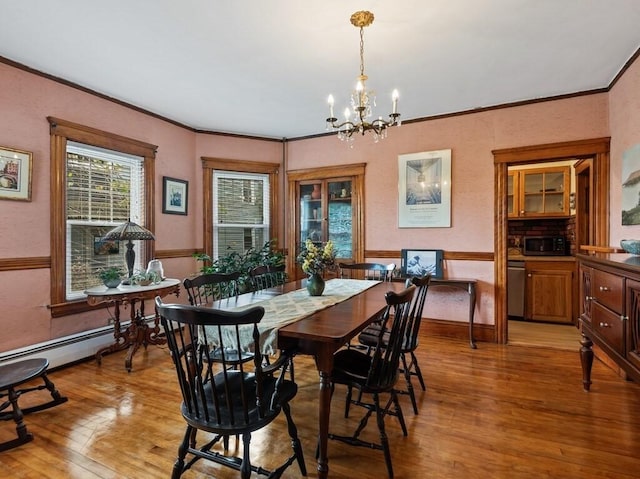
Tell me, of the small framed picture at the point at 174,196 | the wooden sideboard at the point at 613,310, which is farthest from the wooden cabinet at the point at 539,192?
the small framed picture at the point at 174,196

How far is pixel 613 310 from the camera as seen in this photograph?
2021 millimetres

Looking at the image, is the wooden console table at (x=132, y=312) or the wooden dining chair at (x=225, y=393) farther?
the wooden console table at (x=132, y=312)

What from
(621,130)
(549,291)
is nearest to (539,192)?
(549,291)

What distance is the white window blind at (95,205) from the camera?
3385 millimetres

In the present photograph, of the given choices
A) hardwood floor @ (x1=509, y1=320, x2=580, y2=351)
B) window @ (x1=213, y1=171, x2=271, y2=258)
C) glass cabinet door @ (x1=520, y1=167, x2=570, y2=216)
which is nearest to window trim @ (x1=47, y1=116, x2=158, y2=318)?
window @ (x1=213, y1=171, x2=271, y2=258)

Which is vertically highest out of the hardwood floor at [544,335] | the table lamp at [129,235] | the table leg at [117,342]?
the table lamp at [129,235]

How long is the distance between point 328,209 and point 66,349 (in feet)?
11.0

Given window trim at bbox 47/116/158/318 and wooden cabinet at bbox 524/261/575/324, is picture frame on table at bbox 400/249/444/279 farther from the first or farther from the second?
window trim at bbox 47/116/158/318

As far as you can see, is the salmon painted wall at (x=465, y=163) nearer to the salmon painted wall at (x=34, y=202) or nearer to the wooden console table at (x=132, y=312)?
the wooden console table at (x=132, y=312)

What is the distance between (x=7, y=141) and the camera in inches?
112

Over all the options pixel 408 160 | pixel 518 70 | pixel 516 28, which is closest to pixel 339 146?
pixel 408 160

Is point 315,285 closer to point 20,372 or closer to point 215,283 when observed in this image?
point 215,283

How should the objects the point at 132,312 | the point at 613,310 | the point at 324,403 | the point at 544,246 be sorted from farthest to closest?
the point at 544,246 → the point at 132,312 → the point at 613,310 → the point at 324,403

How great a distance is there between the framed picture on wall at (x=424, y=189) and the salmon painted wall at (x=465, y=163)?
0.06m
